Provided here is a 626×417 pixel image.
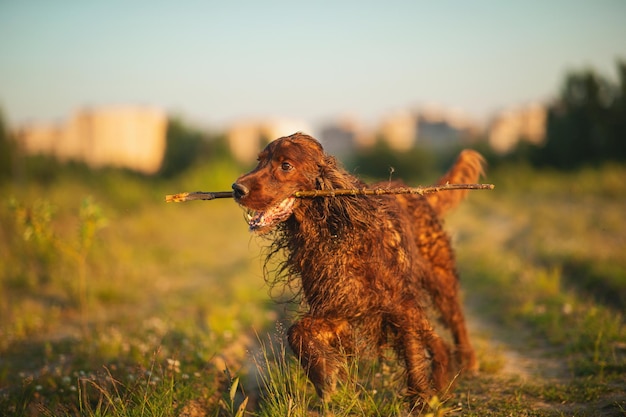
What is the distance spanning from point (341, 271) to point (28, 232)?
178 inches

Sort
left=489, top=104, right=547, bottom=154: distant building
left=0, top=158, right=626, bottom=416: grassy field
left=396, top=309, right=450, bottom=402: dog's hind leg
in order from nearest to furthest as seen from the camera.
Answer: left=396, top=309, right=450, bottom=402: dog's hind leg → left=0, top=158, right=626, bottom=416: grassy field → left=489, top=104, right=547, bottom=154: distant building

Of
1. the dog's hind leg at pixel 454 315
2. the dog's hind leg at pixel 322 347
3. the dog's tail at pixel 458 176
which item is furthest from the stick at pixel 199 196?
the dog's tail at pixel 458 176

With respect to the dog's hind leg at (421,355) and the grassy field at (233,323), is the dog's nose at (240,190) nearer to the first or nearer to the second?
the grassy field at (233,323)

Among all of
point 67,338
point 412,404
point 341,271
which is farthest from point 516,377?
point 67,338

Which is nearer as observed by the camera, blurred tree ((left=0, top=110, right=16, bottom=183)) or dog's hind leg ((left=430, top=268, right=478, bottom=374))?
dog's hind leg ((left=430, top=268, right=478, bottom=374))

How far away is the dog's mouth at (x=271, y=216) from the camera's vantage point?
369cm

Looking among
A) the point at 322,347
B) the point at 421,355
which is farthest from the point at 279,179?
the point at 421,355

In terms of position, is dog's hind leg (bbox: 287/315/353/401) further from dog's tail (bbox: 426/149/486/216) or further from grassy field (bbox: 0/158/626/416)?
dog's tail (bbox: 426/149/486/216)

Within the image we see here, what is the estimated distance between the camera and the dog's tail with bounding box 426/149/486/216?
550 centimetres

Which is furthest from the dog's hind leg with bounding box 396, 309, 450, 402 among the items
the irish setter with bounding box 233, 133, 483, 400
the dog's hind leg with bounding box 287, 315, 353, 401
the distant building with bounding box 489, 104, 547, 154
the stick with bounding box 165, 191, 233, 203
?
the distant building with bounding box 489, 104, 547, 154

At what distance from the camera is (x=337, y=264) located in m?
3.74

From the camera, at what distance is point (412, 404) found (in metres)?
3.91

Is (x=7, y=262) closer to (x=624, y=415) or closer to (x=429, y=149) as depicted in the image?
(x=624, y=415)

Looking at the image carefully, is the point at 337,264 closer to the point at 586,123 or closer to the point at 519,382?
the point at 519,382
